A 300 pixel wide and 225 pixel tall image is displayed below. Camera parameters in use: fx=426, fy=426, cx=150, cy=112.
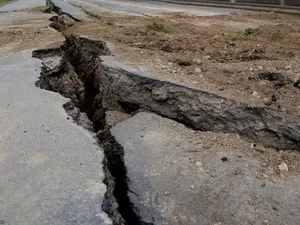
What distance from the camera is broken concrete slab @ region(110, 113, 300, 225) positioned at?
2.83 meters

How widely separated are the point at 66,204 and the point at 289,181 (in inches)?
63.3

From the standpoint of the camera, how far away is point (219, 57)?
18.7 ft

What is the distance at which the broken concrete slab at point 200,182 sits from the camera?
9.27 feet

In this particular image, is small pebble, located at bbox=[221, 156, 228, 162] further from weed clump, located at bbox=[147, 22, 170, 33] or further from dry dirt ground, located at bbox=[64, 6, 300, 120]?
weed clump, located at bbox=[147, 22, 170, 33]

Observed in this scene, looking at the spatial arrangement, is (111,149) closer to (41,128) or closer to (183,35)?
(41,128)

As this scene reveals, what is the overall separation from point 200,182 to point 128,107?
192 cm

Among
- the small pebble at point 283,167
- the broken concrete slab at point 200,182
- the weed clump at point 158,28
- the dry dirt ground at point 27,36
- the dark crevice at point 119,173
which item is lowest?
the dry dirt ground at point 27,36

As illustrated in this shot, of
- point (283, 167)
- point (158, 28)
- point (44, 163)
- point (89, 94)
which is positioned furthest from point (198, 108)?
point (158, 28)

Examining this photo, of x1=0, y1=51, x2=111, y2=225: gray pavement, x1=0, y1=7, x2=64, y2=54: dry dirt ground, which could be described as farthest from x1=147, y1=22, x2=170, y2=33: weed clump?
x1=0, y1=51, x2=111, y2=225: gray pavement

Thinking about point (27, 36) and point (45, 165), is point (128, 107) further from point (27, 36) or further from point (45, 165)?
point (27, 36)

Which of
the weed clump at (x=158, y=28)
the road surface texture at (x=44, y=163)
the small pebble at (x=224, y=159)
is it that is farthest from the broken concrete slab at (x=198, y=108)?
the weed clump at (x=158, y=28)

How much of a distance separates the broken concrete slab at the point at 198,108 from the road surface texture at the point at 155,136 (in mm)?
10

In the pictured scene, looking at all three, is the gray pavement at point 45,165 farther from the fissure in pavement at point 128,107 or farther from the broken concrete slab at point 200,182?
the broken concrete slab at point 200,182

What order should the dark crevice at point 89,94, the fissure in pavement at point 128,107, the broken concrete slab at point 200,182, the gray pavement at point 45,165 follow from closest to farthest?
1. the gray pavement at point 45,165
2. the broken concrete slab at point 200,182
3. the dark crevice at point 89,94
4. the fissure in pavement at point 128,107
